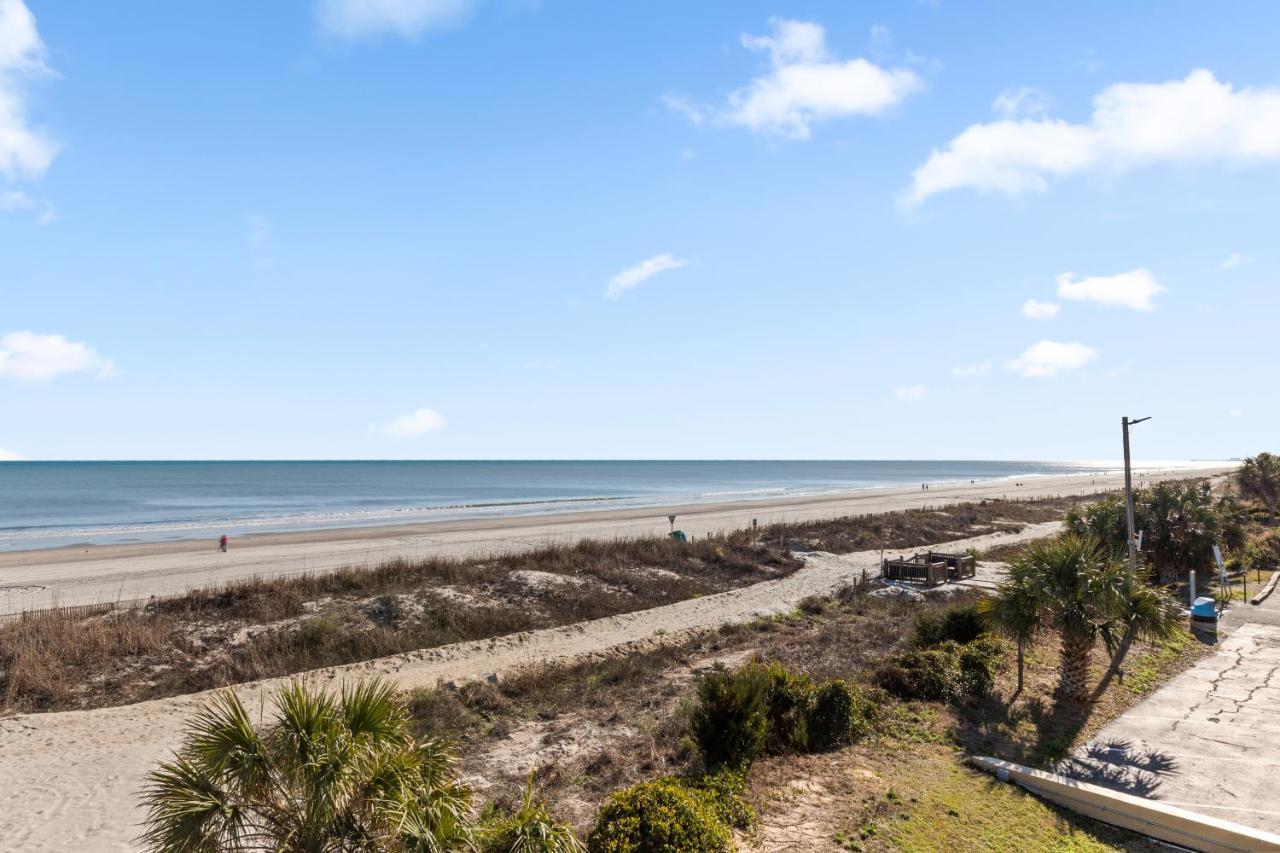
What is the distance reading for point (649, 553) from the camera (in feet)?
119

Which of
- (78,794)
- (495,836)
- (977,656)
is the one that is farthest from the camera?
(977,656)

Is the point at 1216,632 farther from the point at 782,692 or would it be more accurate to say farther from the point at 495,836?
the point at 495,836

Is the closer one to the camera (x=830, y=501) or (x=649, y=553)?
(x=649, y=553)

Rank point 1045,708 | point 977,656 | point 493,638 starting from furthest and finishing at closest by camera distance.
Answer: point 493,638 → point 977,656 → point 1045,708

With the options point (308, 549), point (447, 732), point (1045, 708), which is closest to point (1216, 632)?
→ point (1045, 708)

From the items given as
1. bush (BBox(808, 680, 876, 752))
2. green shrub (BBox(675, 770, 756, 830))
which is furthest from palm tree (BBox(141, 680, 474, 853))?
bush (BBox(808, 680, 876, 752))

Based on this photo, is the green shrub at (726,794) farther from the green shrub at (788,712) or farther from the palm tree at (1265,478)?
the palm tree at (1265,478)

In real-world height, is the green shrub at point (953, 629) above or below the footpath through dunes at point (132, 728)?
above

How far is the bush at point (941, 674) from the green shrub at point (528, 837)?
942cm

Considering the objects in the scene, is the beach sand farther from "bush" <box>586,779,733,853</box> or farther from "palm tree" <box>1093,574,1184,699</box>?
"palm tree" <box>1093,574,1184,699</box>

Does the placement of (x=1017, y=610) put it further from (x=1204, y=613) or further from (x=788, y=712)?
(x=1204, y=613)

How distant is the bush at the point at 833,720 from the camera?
1179 centimetres

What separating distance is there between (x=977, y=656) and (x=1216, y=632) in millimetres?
9395

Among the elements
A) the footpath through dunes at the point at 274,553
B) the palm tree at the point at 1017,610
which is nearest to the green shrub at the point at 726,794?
the palm tree at the point at 1017,610
